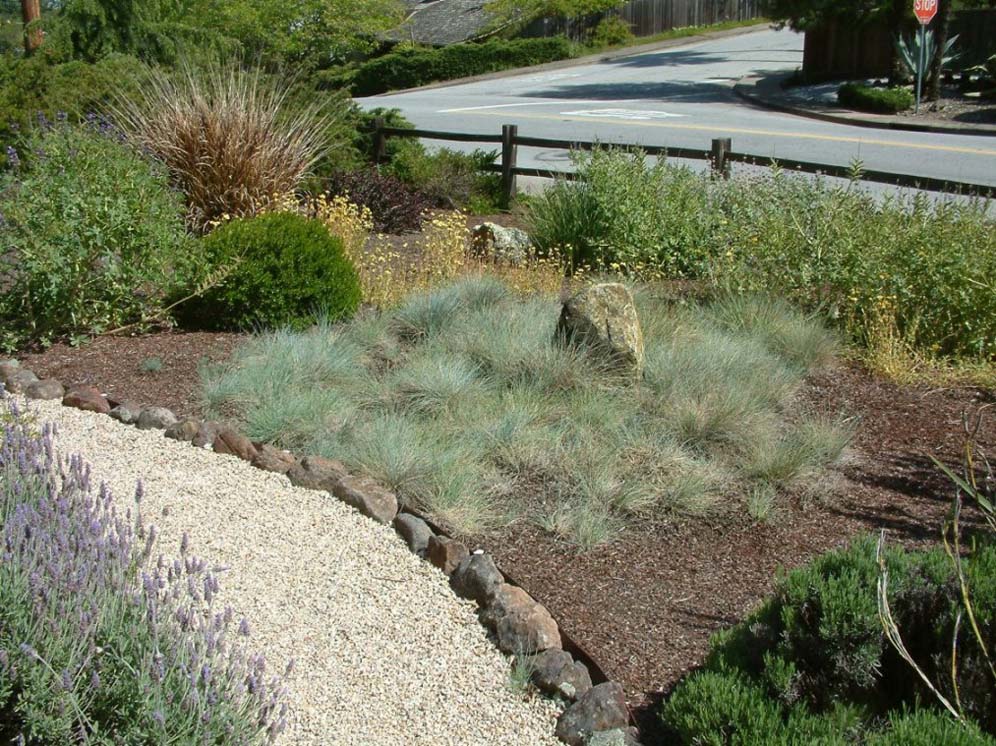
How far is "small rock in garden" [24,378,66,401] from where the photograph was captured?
6.80m

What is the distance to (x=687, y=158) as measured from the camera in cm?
1463

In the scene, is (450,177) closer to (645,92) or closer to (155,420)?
(155,420)

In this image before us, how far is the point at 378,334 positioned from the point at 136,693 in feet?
15.9

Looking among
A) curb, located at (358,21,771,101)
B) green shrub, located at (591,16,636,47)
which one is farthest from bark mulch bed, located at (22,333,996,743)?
green shrub, located at (591,16,636,47)

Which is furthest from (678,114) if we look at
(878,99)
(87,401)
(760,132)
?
(87,401)

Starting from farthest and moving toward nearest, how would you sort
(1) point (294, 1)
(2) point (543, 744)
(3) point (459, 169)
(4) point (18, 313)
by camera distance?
(1) point (294, 1)
(3) point (459, 169)
(4) point (18, 313)
(2) point (543, 744)

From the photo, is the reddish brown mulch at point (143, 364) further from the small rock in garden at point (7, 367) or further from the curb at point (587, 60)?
the curb at point (587, 60)

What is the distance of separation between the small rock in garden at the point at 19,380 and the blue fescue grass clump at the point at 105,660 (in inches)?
132

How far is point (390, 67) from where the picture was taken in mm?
37344

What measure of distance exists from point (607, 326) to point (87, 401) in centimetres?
310

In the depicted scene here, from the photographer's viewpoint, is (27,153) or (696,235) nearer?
(27,153)

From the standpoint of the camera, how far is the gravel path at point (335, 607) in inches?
150

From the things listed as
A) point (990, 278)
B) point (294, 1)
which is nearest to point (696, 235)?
point (990, 278)

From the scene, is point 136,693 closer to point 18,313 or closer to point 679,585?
point 679,585
